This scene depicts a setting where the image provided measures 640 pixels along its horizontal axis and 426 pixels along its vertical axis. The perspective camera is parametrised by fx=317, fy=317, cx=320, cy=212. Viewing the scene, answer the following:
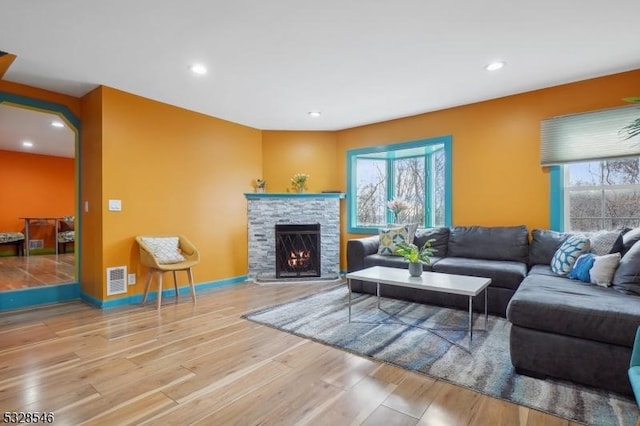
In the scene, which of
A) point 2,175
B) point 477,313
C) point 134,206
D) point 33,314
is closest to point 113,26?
point 134,206

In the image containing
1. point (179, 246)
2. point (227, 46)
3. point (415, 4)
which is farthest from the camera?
point (179, 246)

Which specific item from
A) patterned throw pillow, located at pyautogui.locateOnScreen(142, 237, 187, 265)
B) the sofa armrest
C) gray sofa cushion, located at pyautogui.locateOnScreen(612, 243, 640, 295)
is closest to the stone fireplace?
the sofa armrest

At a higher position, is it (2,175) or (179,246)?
(2,175)

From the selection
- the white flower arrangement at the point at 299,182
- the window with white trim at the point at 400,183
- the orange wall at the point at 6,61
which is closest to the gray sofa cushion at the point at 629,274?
the window with white trim at the point at 400,183

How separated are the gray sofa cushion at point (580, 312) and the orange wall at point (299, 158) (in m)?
3.76

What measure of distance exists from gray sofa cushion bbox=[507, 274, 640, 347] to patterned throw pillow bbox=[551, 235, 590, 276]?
533 mm

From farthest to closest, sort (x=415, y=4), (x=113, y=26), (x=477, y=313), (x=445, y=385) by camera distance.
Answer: (x=477, y=313) → (x=113, y=26) → (x=415, y=4) → (x=445, y=385)

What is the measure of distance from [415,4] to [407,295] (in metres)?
2.90

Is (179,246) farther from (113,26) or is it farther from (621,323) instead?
(621,323)

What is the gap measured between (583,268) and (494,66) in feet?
6.60

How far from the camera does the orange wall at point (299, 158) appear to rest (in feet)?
18.0

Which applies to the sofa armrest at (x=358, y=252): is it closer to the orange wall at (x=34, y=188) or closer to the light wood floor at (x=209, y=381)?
the light wood floor at (x=209, y=381)

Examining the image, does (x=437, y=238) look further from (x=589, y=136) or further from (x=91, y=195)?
(x=91, y=195)

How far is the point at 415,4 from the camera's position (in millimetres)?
2162
